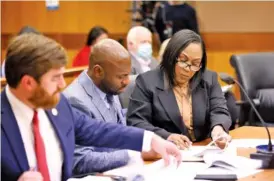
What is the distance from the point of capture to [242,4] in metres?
8.64

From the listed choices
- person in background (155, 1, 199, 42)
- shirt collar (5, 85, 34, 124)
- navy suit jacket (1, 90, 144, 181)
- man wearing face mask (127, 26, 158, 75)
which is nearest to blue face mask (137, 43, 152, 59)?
man wearing face mask (127, 26, 158, 75)

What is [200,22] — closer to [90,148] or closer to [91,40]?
[91,40]

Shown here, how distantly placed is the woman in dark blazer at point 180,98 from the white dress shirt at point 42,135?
3.75ft

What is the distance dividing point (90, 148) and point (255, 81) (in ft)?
9.45

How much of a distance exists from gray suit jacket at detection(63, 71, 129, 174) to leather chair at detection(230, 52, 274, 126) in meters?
2.57

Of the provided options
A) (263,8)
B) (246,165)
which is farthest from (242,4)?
(246,165)

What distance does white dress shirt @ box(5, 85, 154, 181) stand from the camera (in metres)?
2.31

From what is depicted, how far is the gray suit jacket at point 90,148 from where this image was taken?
9.50 ft

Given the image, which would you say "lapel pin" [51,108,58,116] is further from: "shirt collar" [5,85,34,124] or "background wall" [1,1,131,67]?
"background wall" [1,1,131,67]

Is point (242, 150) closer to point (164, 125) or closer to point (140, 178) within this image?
point (164, 125)

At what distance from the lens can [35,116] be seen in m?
2.33

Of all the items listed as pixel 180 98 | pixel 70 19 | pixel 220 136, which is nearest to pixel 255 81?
pixel 180 98

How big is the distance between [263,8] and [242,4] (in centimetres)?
30

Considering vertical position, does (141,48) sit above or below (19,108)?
below
